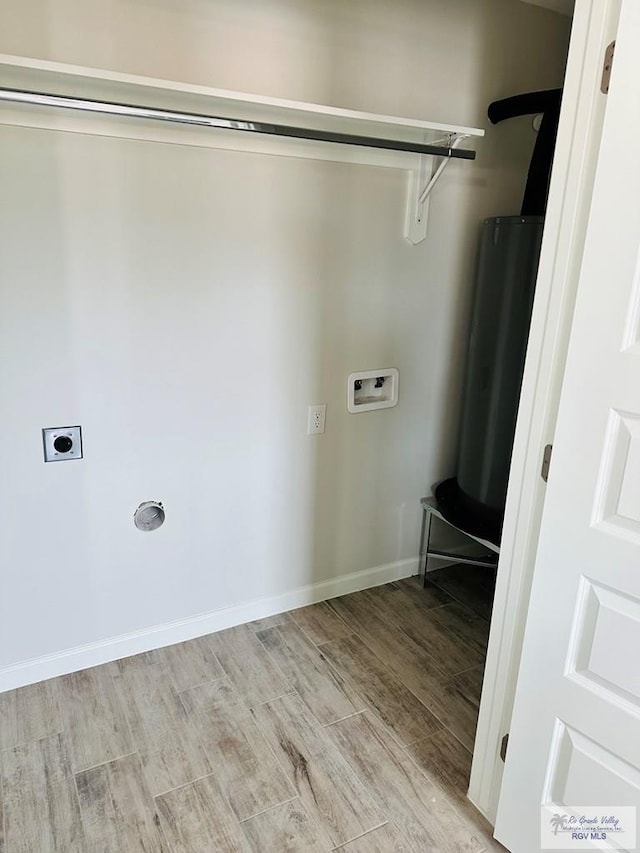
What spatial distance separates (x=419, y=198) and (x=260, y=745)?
199 cm

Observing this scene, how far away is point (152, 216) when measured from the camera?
1.91 meters

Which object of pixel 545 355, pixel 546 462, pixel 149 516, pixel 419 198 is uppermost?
pixel 419 198

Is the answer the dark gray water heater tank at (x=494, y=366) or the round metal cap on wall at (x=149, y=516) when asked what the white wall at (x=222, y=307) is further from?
the dark gray water heater tank at (x=494, y=366)

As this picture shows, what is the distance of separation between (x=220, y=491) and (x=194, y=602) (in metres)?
0.45

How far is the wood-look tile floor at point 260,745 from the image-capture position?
1.61m

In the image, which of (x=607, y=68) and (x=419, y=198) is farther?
(x=419, y=198)

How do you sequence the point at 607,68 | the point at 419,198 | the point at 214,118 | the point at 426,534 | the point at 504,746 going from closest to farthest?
the point at 607,68
the point at 504,746
the point at 214,118
the point at 419,198
the point at 426,534

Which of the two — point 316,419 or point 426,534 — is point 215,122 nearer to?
point 316,419

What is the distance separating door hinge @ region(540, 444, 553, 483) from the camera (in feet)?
4.40

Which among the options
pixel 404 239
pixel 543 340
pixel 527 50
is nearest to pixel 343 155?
pixel 404 239

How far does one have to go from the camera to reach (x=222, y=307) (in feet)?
6.86

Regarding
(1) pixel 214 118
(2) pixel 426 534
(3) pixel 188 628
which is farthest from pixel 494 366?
(3) pixel 188 628

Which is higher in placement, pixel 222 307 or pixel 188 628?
pixel 222 307

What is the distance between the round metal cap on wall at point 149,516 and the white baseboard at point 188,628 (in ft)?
1.35
